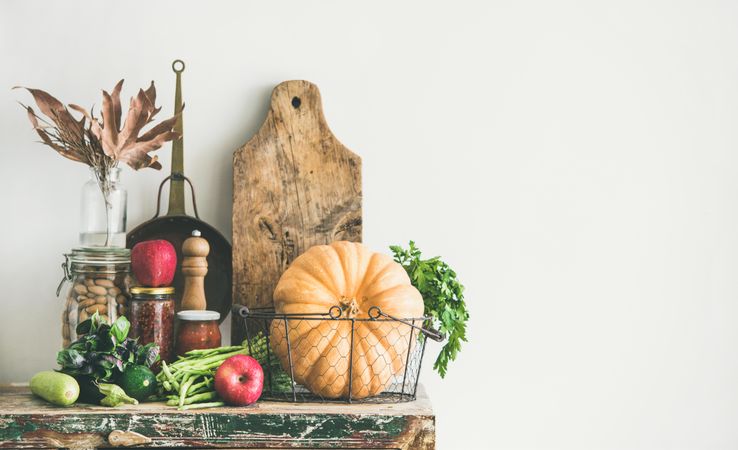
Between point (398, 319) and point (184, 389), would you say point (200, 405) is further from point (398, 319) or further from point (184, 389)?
point (398, 319)

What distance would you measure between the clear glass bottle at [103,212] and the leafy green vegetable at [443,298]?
2.28ft

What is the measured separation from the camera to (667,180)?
187cm

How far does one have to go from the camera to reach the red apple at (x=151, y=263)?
1524 mm

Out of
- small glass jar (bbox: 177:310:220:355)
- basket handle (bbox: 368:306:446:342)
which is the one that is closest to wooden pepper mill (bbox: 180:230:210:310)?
small glass jar (bbox: 177:310:220:355)

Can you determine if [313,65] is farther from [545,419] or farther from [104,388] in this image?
[545,419]

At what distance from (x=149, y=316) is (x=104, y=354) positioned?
0.58 ft

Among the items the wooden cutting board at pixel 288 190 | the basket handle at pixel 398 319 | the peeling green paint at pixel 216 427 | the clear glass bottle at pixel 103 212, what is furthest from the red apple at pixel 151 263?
the basket handle at pixel 398 319

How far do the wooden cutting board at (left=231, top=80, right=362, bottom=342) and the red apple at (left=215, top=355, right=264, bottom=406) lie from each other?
357mm

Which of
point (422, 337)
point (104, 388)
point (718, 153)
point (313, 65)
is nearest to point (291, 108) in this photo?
point (313, 65)

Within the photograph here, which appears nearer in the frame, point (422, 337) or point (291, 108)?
point (422, 337)

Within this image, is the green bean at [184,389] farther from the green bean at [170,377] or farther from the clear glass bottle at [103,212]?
the clear glass bottle at [103,212]

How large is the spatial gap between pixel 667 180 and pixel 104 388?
58.5 inches

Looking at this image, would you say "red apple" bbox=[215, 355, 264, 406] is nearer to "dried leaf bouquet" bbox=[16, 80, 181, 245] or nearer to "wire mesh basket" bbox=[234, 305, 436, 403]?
"wire mesh basket" bbox=[234, 305, 436, 403]

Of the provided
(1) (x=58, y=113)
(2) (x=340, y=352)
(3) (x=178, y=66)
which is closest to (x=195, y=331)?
(2) (x=340, y=352)
